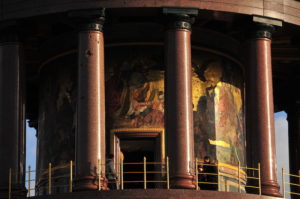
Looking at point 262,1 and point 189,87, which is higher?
point 262,1

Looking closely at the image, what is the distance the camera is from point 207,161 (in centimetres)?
4772

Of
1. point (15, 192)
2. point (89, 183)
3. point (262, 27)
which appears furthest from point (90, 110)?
point (262, 27)

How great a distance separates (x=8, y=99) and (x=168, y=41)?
6372 millimetres

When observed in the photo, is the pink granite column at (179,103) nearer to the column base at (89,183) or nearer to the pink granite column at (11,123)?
the column base at (89,183)

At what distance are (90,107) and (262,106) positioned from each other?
6375 mm

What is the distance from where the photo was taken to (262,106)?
4894 cm

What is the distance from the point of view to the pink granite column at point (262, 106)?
158 feet

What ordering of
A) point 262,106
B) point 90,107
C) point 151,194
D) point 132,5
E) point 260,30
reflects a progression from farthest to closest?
point 260,30, point 262,106, point 132,5, point 90,107, point 151,194

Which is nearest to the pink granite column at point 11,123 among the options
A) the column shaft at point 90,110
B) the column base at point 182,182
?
the column shaft at point 90,110

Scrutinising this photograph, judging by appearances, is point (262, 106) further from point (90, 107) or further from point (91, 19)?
point (91, 19)

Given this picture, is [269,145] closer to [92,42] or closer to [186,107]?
[186,107]

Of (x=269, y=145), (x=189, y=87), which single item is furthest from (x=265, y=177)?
(x=189, y=87)

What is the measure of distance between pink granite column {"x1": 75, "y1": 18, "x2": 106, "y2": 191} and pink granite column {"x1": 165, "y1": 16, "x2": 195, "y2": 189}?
2.36 metres

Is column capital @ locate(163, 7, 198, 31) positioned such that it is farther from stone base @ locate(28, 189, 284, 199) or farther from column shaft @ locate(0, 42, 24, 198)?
stone base @ locate(28, 189, 284, 199)
